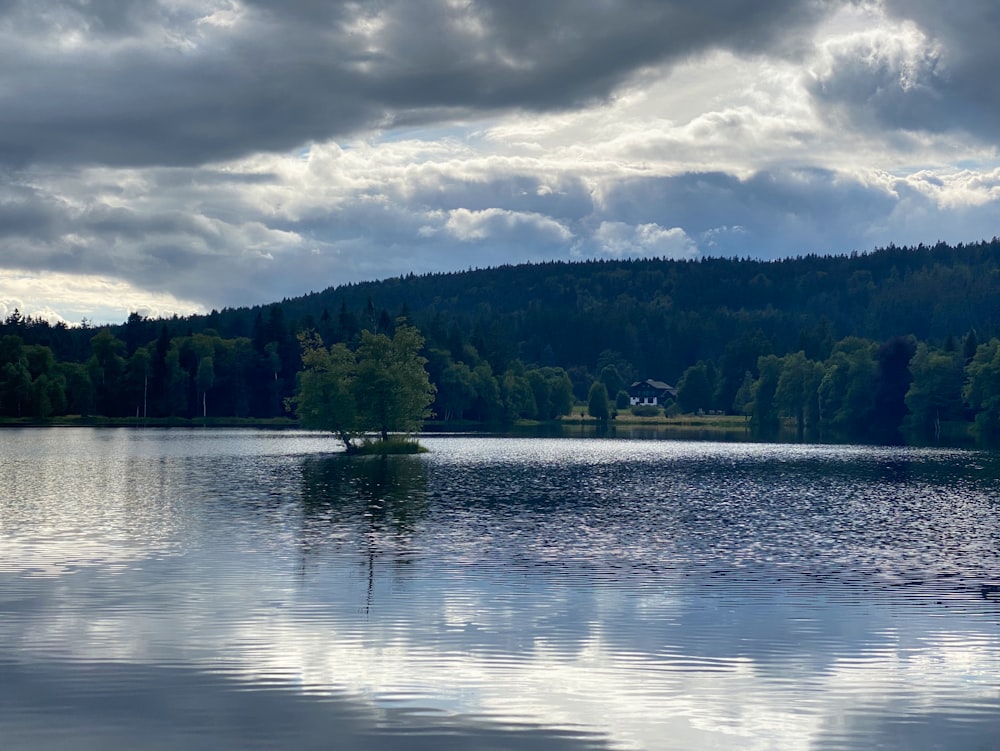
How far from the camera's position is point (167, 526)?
52062mm

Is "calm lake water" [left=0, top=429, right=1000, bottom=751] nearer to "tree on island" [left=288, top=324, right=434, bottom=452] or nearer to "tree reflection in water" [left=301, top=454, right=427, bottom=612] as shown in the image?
"tree reflection in water" [left=301, top=454, right=427, bottom=612]

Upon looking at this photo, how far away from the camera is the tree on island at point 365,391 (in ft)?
406

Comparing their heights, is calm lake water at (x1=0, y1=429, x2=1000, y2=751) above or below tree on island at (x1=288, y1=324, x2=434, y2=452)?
below

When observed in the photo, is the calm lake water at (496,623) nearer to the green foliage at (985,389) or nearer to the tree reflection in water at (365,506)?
the tree reflection in water at (365,506)

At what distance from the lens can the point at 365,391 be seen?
125 m

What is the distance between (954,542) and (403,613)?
2801cm

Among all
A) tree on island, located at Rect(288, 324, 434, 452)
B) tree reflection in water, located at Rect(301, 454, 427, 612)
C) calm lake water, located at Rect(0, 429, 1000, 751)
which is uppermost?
tree on island, located at Rect(288, 324, 434, 452)

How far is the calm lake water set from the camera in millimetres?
20453

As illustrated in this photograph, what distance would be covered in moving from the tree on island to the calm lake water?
56.7 metres

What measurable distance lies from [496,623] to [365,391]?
318ft

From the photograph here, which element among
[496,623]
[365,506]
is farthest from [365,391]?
[496,623]

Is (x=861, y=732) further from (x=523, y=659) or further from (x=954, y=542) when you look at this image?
(x=954, y=542)

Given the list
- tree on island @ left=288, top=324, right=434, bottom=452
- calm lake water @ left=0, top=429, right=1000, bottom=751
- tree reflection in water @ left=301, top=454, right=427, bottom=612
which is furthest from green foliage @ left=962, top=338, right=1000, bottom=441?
calm lake water @ left=0, top=429, right=1000, bottom=751

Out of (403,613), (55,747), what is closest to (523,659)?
(403,613)
